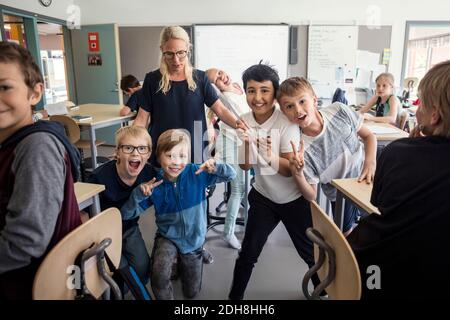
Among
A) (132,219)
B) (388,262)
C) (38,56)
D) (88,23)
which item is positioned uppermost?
(88,23)

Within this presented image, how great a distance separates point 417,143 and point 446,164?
0.10 meters

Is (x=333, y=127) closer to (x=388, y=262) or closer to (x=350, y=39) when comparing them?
(x=388, y=262)

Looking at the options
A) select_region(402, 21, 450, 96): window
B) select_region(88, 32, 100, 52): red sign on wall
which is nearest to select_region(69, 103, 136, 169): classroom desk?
select_region(88, 32, 100, 52): red sign on wall

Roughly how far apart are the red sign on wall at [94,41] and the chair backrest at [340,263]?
5127mm

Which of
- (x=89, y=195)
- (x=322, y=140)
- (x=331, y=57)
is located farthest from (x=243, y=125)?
(x=331, y=57)

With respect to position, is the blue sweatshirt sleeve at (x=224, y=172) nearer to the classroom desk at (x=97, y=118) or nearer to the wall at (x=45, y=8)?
the classroom desk at (x=97, y=118)

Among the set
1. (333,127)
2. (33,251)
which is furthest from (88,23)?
(33,251)

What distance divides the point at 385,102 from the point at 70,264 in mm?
3315

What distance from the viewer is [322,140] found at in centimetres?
158

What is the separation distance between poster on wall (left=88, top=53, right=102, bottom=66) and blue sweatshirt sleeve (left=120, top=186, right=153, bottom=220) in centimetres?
434

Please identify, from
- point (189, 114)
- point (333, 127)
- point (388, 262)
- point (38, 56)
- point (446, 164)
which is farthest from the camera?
point (38, 56)

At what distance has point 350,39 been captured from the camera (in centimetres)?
511

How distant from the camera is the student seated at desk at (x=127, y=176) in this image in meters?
1.70

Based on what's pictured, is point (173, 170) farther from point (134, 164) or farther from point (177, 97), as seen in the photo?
point (177, 97)
